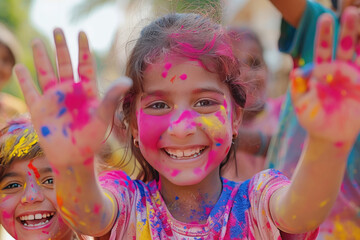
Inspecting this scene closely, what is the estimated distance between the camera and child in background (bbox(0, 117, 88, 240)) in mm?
2436

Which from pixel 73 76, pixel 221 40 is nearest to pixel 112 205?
pixel 73 76

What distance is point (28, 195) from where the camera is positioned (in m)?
2.41

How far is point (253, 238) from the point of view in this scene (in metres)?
2.09

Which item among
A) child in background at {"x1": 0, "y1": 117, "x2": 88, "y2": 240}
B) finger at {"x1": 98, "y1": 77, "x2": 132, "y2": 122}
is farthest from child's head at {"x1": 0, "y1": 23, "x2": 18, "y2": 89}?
finger at {"x1": 98, "y1": 77, "x2": 132, "y2": 122}

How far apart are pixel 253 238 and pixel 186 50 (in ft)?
2.63

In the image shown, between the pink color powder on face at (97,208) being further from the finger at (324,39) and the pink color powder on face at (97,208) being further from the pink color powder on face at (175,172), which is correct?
the finger at (324,39)

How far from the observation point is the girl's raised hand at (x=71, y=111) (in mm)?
1707

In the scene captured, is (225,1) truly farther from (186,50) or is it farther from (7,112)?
(7,112)

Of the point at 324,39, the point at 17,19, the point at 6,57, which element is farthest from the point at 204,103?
the point at 17,19

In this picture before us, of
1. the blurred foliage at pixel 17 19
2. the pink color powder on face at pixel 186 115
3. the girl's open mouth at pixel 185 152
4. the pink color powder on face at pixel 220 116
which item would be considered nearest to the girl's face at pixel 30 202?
the girl's open mouth at pixel 185 152

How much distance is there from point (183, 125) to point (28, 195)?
838mm

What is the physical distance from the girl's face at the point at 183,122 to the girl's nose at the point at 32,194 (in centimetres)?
59

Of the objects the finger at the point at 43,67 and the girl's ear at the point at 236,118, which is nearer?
the finger at the point at 43,67

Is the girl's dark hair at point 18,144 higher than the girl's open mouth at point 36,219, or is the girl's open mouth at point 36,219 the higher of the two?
the girl's dark hair at point 18,144
